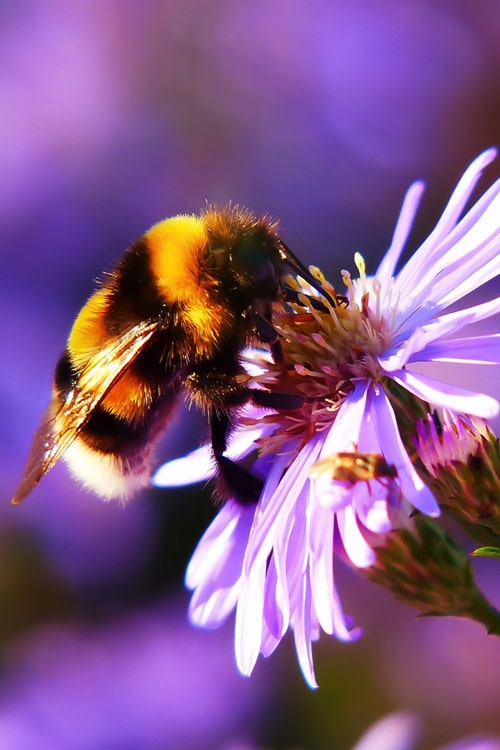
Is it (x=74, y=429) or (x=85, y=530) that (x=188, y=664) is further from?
(x=74, y=429)

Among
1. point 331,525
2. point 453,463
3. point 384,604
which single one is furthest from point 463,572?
point 384,604

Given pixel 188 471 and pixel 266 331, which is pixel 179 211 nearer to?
pixel 188 471

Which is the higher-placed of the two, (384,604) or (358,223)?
(358,223)

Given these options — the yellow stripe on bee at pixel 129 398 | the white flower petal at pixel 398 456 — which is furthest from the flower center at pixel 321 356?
the yellow stripe on bee at pixel 129 398

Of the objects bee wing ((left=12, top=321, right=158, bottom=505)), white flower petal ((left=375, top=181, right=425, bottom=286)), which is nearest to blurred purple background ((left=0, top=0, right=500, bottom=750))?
white flower petal ((left=375, top=181, right=425, bottom=286))

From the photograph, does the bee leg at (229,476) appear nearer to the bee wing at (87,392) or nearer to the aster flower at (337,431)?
the aster flower at (337,431)
